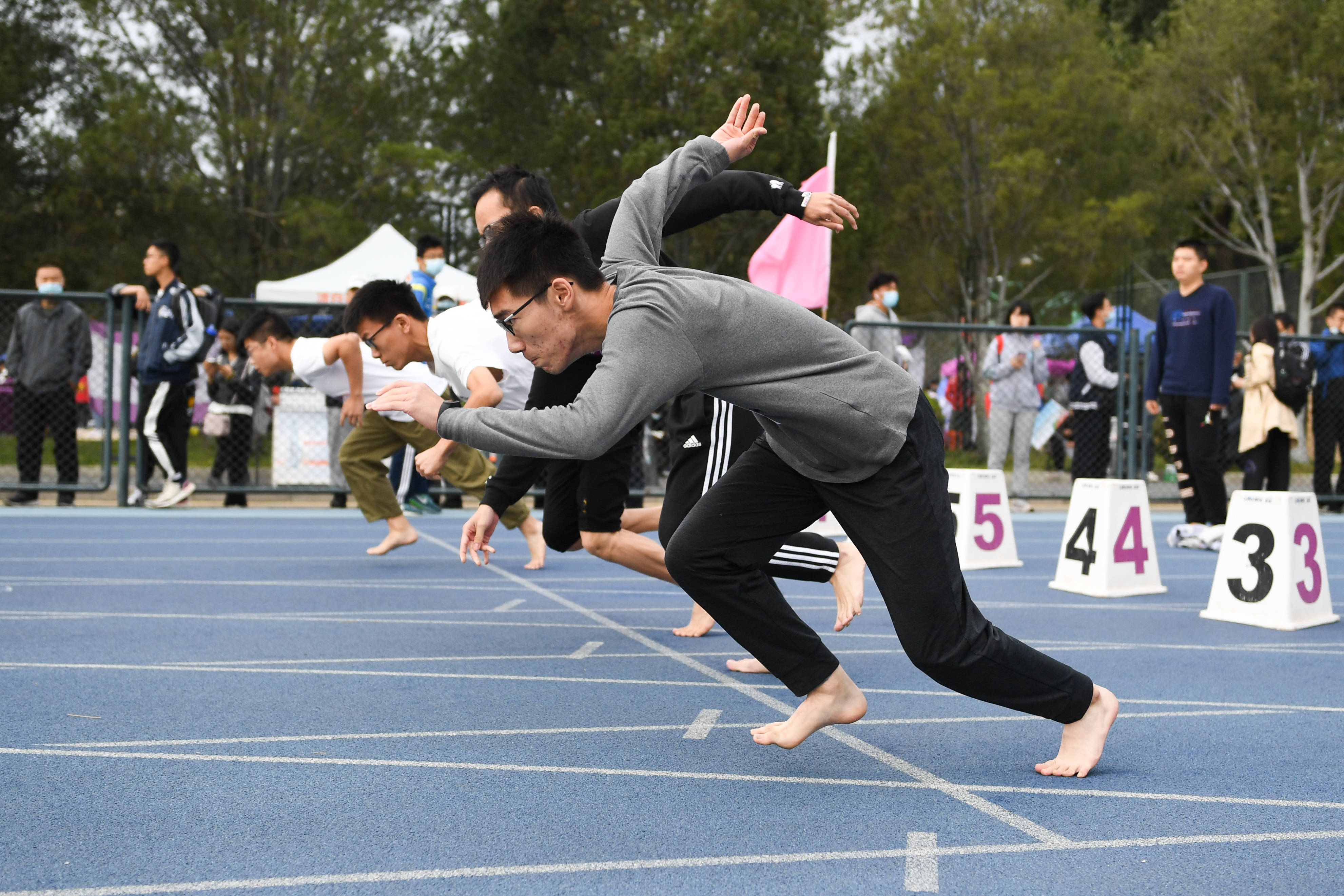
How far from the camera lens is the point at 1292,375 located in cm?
1077

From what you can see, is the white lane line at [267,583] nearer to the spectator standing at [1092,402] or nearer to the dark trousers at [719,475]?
the dark trousers at [719,475]

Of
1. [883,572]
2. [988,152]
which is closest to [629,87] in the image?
[988,152]

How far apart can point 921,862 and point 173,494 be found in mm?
9464

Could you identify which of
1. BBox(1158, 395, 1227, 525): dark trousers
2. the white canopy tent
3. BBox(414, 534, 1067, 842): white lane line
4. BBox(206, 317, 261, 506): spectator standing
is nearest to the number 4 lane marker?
BBox(1158, 395, 1227, 525): dark trousers

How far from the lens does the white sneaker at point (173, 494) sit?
10.8 metres

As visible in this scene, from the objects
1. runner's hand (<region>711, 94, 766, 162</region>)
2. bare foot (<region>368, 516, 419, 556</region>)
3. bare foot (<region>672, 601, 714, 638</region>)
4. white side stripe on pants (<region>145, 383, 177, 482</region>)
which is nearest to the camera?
runner's hand (<region>711, 94, 766, 162</region>)

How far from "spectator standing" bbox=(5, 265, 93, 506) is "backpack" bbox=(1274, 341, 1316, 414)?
32.9 feet

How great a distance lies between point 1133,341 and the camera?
11992mm

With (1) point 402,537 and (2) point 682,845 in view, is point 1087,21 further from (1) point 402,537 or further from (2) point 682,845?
(2) point 682,845

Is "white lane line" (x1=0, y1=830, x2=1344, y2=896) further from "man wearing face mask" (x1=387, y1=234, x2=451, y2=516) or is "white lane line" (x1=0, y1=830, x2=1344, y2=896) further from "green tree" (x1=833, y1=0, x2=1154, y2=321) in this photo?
"green tree" (x1=833, y1=0, x2=1154, y2=321)

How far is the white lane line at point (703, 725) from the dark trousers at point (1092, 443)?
27.8 feet

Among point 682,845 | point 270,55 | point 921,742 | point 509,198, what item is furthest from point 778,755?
point 270,55

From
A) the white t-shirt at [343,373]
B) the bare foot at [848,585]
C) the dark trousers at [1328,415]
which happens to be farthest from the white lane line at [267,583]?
the dark trousers at [1328,415]

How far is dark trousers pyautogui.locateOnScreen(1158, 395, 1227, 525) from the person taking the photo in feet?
28.4
